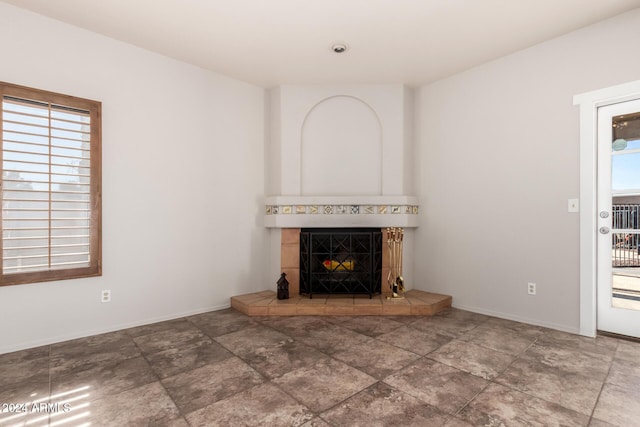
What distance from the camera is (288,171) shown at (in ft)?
12.6

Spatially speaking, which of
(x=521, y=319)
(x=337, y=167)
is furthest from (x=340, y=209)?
(x=521, y=319)

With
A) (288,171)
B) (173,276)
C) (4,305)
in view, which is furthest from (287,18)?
(4,305)

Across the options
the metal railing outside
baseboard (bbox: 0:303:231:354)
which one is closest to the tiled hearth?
baseboard (bbox: 0:303:231:354)

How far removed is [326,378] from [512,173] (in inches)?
103

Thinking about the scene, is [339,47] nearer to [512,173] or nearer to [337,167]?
[337,167]

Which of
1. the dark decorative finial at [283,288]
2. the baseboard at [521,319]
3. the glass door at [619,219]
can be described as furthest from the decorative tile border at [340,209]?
the glass door at [619,219]

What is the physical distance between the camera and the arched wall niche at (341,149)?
3.89 meters

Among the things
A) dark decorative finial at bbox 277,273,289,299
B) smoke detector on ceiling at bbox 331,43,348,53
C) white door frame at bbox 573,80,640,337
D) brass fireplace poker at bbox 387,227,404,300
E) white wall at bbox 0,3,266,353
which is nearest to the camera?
white wall at bbox 0,3,266,353

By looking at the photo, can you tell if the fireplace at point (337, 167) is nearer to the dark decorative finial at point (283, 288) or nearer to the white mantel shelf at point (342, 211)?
the white mantel shelf at point (342, 211)

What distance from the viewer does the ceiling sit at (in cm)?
245

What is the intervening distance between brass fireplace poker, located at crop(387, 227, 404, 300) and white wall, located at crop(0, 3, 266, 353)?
1.55 meters

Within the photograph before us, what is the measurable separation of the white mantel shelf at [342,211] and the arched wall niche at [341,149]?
0.17 m

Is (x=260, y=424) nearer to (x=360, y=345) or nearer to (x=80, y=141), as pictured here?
(x=360, y=345)

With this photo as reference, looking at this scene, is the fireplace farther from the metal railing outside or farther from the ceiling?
the metal railing outside
